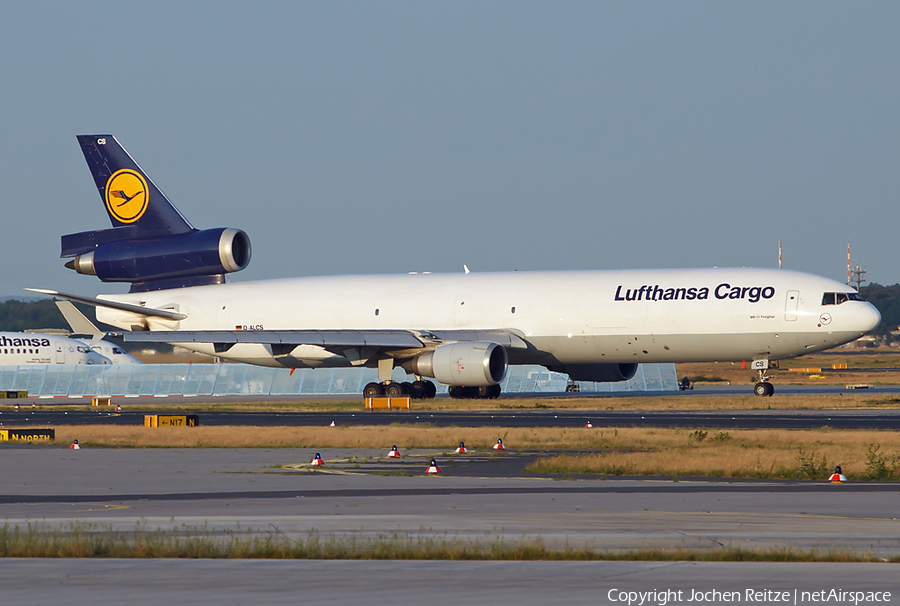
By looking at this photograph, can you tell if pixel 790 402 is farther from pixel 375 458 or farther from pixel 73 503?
pixel 73 503

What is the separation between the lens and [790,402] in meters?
45.3

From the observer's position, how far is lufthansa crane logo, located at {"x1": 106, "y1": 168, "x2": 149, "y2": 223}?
5516 cm

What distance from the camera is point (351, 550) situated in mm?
11258

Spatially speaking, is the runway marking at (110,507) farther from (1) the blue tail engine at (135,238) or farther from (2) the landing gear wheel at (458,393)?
(1) the blue tail engine at (135,238)

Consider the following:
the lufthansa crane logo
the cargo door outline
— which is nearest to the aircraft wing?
the lufthansa crane logo

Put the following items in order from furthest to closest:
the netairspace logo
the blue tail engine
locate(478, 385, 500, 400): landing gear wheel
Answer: the blue tail engine, locate(478, 385, 500, 400): landing gear wheel, the netairspace logo

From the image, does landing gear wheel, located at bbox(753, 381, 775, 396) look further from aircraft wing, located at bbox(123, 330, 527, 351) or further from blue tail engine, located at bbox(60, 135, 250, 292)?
blue tail engine, located at bbox(60, 135, 250, 292)

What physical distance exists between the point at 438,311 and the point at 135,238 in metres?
15.5

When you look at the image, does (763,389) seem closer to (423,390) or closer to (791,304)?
(791,304)

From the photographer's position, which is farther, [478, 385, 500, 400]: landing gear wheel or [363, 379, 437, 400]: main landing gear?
[478, 385, 500, 400]: landing gear wheel

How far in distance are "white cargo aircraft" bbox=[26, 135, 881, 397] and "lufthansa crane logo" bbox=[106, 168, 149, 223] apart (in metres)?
0.07

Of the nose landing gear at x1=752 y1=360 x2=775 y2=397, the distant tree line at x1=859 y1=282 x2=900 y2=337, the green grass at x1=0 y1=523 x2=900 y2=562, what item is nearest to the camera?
the green grass at x1=0 y1=523 x2=900 y2=562

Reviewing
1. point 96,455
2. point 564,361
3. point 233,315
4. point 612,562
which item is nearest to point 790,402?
point 564,361

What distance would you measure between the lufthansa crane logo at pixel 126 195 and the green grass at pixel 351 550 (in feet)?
147
